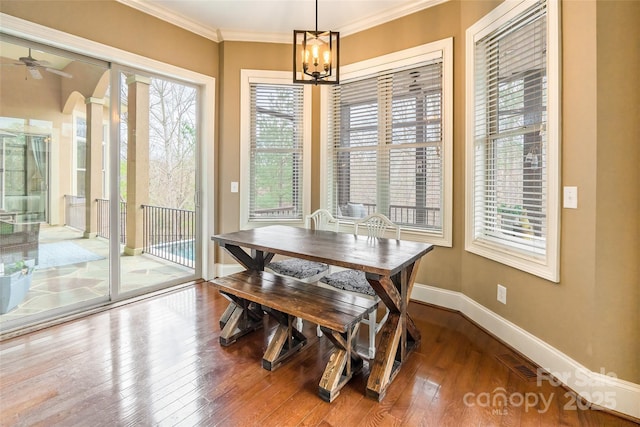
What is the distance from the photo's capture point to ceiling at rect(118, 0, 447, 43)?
3.12m

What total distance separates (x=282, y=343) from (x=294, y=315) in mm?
333

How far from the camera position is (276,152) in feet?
13.0

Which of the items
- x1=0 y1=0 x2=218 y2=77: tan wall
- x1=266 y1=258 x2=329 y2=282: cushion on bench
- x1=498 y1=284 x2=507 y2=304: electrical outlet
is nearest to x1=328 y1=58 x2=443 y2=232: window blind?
x1=498 y1=284 x2=507 y2=304: electrical outlet

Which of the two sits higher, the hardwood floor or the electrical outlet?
the electrical outlet

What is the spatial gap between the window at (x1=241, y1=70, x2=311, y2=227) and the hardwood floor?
1.76 meters

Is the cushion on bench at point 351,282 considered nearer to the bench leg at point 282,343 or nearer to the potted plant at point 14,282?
the bench leg at point 282,343

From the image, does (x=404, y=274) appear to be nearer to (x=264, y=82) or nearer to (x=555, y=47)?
(x=555, y=47)

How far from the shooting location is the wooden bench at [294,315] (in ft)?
5.80

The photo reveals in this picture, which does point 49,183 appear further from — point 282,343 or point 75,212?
point 282,343

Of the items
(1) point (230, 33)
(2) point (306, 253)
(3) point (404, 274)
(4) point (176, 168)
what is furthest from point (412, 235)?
(1) point (230, 33)

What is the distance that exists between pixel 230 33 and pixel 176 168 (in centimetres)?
177

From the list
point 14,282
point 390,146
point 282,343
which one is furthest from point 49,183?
point 390,146

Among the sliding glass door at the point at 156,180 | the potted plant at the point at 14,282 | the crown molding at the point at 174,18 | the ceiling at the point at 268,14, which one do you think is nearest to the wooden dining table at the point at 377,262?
the sliding glass door at the point at 156,180

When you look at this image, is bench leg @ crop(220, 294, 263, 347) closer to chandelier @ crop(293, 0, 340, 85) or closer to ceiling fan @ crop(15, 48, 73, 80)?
chandelier @ crop(293, 0, 340, 85)
